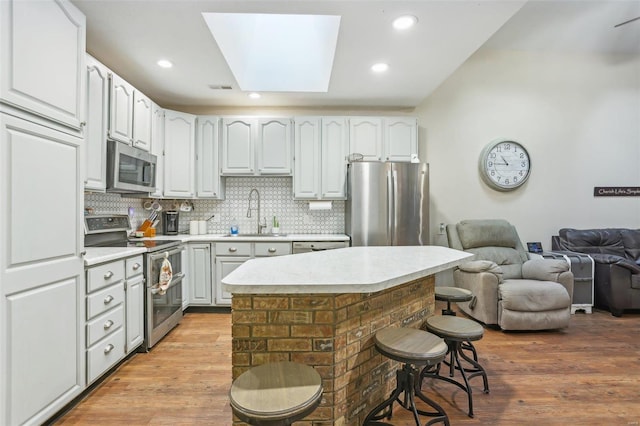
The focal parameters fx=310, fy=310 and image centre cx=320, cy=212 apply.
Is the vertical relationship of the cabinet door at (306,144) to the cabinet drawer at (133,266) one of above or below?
above

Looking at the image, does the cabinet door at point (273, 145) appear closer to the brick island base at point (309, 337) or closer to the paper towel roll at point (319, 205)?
the paper towel roll at point (319, 205)

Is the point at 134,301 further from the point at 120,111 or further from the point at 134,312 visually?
the point at 120,111

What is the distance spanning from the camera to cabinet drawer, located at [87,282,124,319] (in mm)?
2041

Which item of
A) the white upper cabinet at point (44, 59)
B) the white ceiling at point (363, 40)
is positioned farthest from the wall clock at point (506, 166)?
the white upper cabinet at point (44, 59)

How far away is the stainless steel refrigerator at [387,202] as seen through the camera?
3.65 m

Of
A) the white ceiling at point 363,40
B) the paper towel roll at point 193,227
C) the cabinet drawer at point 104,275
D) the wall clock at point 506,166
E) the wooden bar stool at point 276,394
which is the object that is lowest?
the wooden bar stool at point 276,394

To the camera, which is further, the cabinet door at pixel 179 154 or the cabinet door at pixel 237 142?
the cabinet door at pixel 237 142

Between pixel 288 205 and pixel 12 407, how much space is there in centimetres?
320

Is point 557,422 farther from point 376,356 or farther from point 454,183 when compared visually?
point 454,183

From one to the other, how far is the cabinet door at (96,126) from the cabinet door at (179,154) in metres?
1.12

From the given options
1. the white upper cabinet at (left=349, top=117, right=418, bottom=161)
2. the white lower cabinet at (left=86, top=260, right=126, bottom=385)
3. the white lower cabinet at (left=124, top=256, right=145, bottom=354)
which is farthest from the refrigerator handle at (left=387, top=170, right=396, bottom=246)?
the white lower cabinet at (left=86, top=260, right=126, bottom=385)

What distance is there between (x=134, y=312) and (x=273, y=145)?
95.3 inches

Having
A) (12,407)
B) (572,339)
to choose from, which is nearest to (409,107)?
(572,339)

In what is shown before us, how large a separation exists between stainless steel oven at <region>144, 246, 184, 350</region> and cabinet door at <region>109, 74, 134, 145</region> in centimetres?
111
